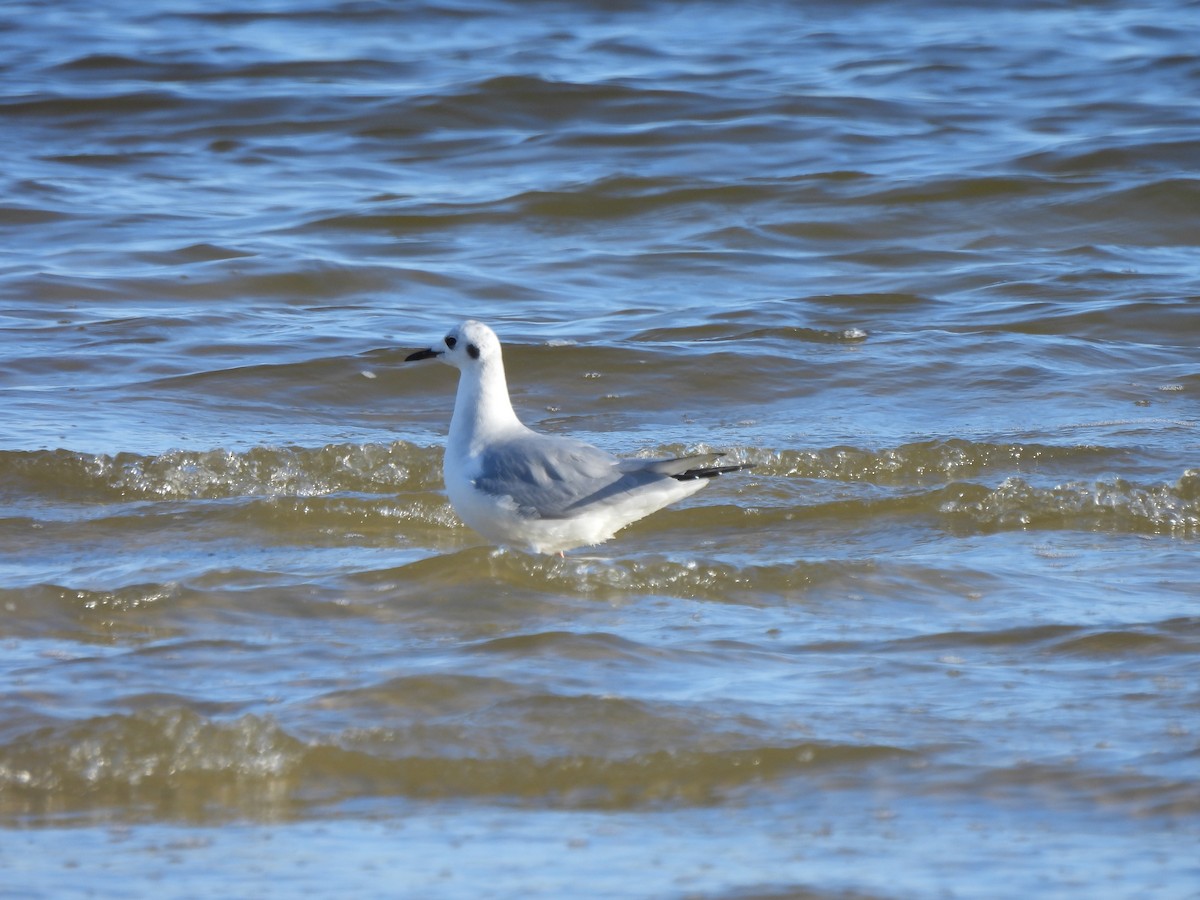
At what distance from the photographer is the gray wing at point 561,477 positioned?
5.46 meters

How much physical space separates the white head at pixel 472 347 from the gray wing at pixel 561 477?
1.67 feet

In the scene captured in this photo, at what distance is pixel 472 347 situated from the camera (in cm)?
594

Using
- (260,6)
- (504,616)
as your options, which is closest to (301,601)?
(504,616)

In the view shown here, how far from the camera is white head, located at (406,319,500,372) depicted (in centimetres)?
593

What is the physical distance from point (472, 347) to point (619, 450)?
1.22 m

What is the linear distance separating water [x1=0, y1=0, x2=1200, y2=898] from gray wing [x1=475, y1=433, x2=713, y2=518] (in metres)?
0.22

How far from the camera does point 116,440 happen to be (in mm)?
6969

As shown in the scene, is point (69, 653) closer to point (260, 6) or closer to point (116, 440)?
point (116, 440)

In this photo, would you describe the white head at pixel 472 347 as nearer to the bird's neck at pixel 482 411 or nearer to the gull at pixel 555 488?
the bird's neck at pixel 482 411

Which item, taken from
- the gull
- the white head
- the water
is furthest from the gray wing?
the white head

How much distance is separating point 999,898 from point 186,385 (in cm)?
562

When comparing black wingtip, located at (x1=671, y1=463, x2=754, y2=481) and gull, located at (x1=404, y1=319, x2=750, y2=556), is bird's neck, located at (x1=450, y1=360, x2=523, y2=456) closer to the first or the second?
gull, located at (x1=404, y1=319, x2=750, y2=556)

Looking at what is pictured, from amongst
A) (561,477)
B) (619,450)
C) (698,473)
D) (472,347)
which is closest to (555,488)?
(561,477)

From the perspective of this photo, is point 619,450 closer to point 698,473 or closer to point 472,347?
point 472,347
